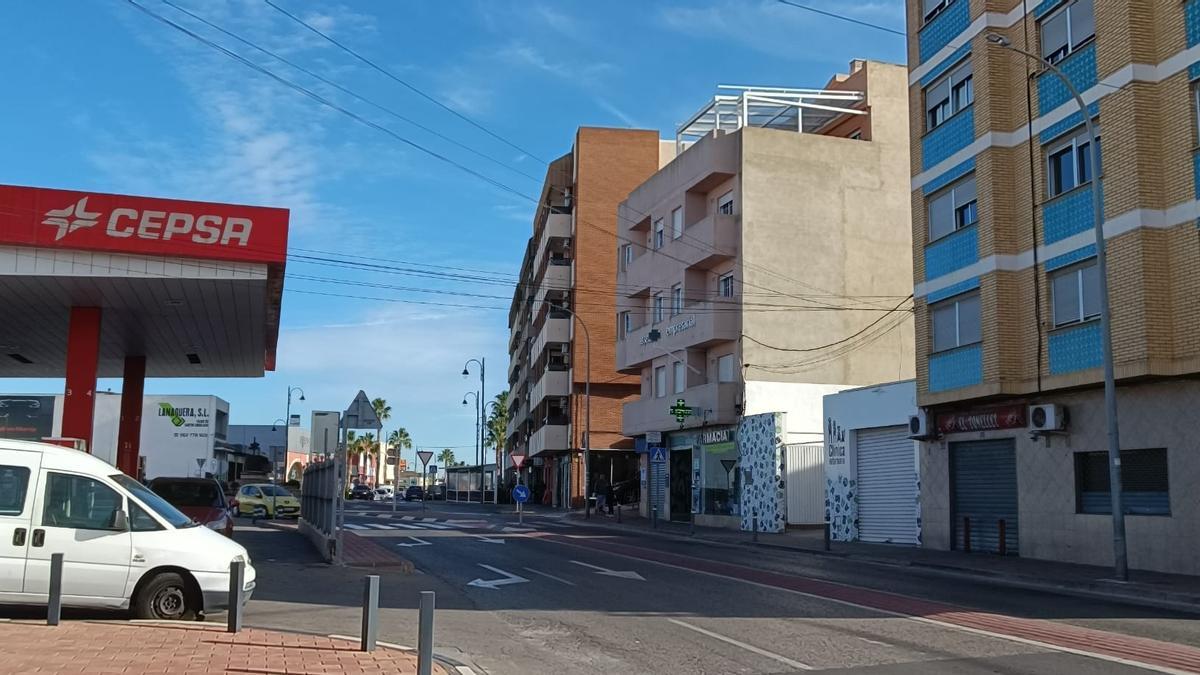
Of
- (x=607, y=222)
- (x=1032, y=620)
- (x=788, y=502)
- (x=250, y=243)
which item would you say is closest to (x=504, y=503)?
(x=607, y=222)

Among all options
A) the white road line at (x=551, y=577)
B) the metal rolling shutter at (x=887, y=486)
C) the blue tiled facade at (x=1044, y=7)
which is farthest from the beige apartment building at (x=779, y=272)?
the white road line at (x=551, y=577)

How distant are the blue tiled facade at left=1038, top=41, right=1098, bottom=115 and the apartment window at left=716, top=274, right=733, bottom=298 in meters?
17.7

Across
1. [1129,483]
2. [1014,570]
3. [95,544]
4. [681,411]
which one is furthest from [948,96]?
[95,544]

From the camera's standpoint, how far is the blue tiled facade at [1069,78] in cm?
2322

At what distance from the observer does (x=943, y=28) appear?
28578 mm

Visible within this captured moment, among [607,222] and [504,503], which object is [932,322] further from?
[504,503]

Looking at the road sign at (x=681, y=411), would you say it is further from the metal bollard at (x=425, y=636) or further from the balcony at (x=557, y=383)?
the metal bollard at (x=425, y=636)

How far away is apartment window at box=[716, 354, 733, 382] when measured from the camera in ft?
136

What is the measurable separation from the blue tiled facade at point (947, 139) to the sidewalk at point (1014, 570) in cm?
1018

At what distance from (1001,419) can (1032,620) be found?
13290 millimetres

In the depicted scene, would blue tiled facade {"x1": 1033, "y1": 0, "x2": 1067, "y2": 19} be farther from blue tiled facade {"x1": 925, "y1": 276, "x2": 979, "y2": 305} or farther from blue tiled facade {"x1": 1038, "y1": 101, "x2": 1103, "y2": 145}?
blue tiled facade {"x1": 925, "y1": 276, "x2": 979, "y2": 305}

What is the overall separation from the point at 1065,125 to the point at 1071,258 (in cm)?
299

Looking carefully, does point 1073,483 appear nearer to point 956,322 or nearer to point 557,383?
point 956,322

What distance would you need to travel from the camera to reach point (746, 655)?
10461 mm
